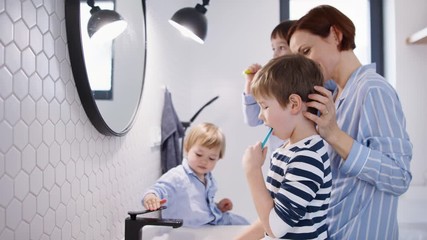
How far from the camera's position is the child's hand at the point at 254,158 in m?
0.85

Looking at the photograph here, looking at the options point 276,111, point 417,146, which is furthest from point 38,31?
point 417,146

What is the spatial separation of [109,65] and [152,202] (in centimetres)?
39

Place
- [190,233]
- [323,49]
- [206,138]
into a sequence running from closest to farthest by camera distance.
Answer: [323,49] < [190,233] < [206,138]

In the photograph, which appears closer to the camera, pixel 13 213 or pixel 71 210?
pixel 13 213

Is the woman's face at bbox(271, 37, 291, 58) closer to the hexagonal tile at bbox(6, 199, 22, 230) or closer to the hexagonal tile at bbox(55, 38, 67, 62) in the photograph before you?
the hexagonal tile at bbox(55, 38, 67, 62)

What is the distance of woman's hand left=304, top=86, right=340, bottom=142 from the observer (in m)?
0.79

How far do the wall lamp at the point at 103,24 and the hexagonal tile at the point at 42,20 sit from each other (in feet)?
0.54

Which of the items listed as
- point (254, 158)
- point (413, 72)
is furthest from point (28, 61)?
point (413, 72)

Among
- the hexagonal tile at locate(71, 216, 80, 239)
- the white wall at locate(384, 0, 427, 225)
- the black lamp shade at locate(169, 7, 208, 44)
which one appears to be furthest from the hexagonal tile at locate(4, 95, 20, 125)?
the white wall at locate(384, 0, 427, 225)

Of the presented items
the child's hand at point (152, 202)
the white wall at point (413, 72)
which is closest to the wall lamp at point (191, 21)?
the child's hand at point (152, 202)

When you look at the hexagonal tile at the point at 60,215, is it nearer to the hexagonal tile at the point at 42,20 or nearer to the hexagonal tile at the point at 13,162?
the hexagonal tile at the point at 13,162

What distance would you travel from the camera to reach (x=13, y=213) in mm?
643

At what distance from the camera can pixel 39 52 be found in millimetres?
720

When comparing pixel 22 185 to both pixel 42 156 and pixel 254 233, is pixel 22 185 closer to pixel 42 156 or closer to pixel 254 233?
pixel 42 156
